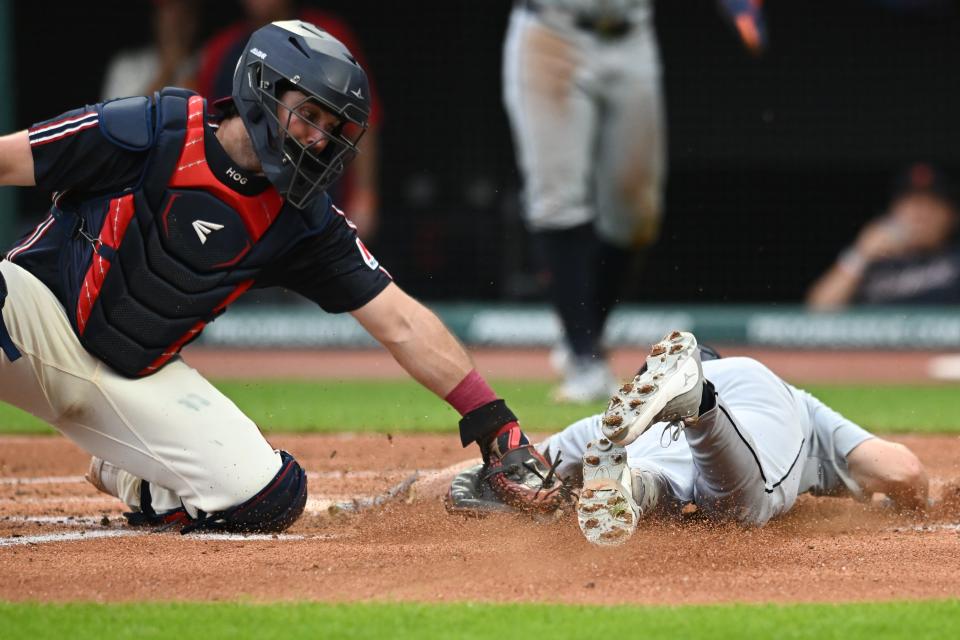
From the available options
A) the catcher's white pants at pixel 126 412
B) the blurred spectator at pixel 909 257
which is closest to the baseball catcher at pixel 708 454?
the catcher's white pants at pixel 126 412

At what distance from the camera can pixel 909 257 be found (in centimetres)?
1173

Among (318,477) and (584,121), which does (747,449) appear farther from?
(584,121)

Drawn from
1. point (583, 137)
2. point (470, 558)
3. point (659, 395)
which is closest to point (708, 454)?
point (659, 395)

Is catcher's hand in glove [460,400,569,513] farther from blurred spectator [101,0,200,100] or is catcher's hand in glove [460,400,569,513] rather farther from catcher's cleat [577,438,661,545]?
blurred spectator [101,0,200,100]

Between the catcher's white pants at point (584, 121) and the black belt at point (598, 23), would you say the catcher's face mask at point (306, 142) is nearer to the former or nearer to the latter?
the catcher's white pants at point (584, 121)

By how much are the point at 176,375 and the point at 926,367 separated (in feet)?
26.0

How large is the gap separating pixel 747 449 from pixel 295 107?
5.02 feet

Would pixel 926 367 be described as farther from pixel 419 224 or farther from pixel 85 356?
pixel 85 356

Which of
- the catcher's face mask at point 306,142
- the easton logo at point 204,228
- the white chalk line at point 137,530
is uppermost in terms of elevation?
the catcher's face mask at point 306,142

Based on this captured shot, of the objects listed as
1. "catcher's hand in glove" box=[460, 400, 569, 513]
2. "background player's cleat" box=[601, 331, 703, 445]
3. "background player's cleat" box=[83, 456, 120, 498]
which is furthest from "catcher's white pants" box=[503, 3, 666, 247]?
"background player's cleat" box=[601, 331, 703, 445]

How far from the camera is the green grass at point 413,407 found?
716 centimetres

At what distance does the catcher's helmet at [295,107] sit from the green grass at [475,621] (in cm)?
130

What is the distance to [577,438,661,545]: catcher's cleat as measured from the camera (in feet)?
11.6

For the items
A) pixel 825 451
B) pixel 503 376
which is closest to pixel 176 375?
pixel 825 451
